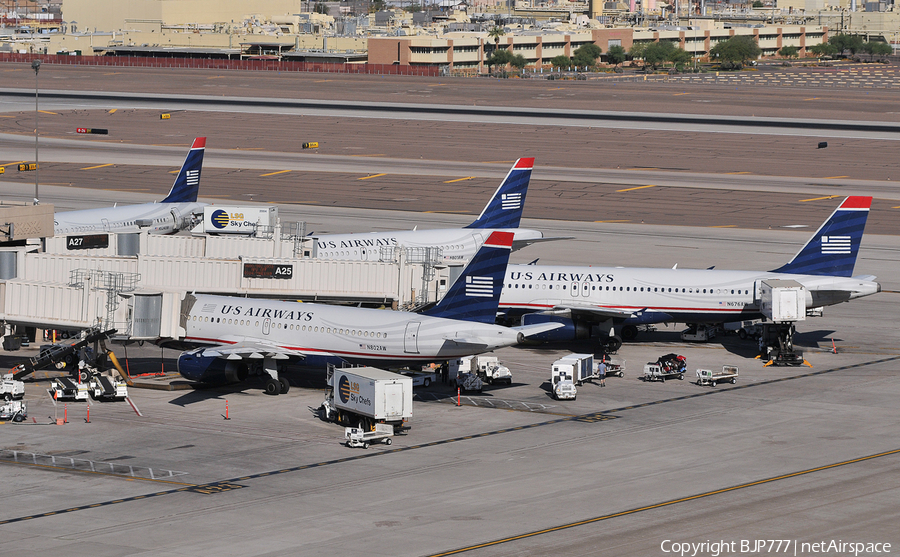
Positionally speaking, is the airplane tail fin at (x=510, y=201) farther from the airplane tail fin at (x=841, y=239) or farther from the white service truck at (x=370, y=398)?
the white service truck at (x=370, y=398)

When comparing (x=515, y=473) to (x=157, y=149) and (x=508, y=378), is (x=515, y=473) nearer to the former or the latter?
(x=508, y=378)

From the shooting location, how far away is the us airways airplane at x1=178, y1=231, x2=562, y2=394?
2094 inches

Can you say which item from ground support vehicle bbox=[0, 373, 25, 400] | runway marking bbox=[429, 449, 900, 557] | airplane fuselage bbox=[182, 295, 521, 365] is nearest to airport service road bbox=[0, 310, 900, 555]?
runway marking bbox=[429, 449, 900, 557]

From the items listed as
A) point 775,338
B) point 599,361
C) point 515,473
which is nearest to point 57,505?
point 515,473

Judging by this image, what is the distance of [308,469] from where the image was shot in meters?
44.3

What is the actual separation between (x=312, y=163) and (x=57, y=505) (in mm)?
108654

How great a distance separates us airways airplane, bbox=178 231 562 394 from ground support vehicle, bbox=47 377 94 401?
14.6ft

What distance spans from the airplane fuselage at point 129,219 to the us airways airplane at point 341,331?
2900 centimetres

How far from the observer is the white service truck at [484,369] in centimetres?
5781

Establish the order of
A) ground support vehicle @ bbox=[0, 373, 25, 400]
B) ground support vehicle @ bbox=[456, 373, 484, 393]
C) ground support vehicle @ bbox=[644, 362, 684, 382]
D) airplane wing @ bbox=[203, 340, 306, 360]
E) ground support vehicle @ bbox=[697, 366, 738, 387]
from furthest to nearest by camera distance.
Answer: ground support vehicle @ bbox=[644, 362, 684, 382]
ground support vehicle @ bbox=[697, 366, 738, 387]
ground support vehicle @ bbox=[456, 373, 484, 393]
airplane wing @ bbox=[203, 340, 306, 360]
ground support vehicle @ bbox=[0, 373, 25, 400]

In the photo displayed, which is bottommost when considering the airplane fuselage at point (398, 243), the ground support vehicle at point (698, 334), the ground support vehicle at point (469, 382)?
the ground support vehicle at point (469, 382)

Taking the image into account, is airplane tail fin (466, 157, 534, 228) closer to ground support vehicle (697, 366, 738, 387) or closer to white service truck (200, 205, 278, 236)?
white service truck (200, 205, 278, 236)

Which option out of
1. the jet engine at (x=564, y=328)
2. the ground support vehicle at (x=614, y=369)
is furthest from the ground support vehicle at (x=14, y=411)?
the ground support vehicle at (x=614, y=369)

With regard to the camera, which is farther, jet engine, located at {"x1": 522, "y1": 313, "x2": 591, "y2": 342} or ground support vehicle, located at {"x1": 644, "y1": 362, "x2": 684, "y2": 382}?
jet engine, located at {"x1": 522, "y1": 313, "x2": 591, "y2": 342}
